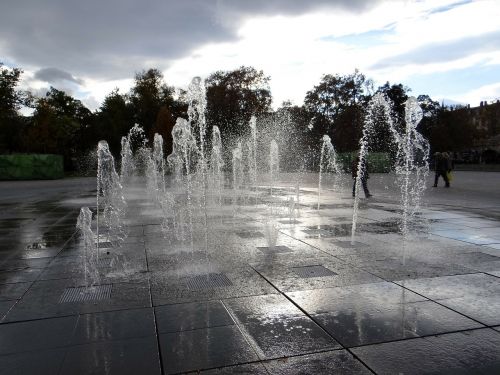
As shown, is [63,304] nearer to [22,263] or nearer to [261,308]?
[261,308]

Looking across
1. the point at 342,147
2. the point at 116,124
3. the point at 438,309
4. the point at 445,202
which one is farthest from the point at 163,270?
the point at 116,124

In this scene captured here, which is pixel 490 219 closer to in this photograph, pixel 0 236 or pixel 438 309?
pixel 438 309

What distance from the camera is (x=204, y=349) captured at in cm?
316

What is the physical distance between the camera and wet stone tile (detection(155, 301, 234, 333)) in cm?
358

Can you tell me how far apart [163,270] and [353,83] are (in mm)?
49491

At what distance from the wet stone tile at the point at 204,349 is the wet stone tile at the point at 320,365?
0.20 m

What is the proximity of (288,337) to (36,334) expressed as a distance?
203 centimetres

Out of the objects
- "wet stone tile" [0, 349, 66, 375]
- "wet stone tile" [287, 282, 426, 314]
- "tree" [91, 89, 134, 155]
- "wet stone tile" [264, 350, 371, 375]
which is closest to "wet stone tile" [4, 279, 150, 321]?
"wet stone tile" [0, 349, 66, 375]

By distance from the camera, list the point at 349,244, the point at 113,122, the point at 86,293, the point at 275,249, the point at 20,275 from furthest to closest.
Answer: the point at 113,122, the point at 349,244, the point at 275,249, the point at 20,275, the point at 86,293

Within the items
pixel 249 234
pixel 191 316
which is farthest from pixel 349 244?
pixel 191 316

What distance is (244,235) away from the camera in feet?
25.0

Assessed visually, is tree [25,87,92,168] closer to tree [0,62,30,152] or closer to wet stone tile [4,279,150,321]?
tree [0,62,30,152]

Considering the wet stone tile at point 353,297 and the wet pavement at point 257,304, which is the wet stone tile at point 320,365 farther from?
the wet stone tile at point 353,297

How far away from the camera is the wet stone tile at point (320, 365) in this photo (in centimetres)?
284
